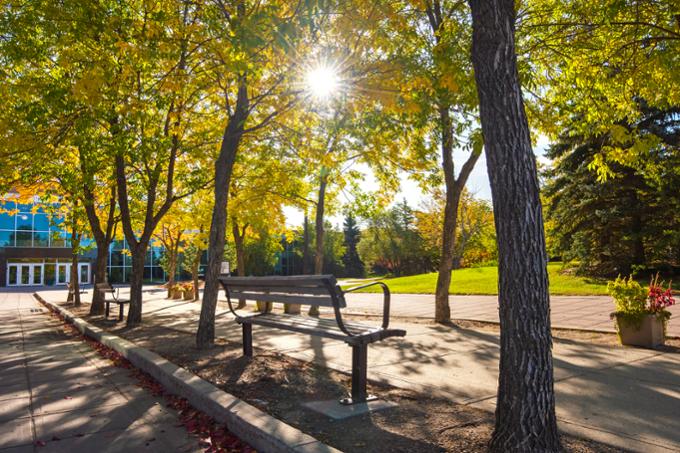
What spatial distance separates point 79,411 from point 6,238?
5559 cm

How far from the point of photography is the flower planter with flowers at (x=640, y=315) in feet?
24.2

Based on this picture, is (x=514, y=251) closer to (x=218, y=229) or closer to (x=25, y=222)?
(x=218, y=229)

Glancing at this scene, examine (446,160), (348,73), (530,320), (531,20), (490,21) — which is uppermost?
(531,20)

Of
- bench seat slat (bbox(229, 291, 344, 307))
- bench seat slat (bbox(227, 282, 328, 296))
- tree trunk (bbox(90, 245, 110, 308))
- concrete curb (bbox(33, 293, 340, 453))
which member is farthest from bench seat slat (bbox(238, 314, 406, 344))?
tree trunk (bbox(90, 245, 110, 308))

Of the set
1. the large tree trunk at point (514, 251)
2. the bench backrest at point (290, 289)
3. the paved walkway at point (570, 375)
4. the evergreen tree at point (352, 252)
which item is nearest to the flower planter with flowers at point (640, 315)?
the paved walkway at point (570, 375)

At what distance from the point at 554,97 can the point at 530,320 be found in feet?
27.0

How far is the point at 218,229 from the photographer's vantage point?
26.3 ft

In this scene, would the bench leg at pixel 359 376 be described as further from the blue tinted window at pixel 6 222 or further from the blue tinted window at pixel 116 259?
the blue tinted window at pixel 116 259

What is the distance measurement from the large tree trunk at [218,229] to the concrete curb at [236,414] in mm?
1222

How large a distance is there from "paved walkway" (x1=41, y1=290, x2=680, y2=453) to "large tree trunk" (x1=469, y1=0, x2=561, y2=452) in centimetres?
97

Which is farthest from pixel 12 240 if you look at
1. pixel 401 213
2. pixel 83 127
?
pixel 83 127

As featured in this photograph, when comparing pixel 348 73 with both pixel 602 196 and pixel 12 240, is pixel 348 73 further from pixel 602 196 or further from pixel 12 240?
pixel 12 240

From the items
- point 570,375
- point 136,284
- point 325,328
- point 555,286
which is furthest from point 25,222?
point 570,375

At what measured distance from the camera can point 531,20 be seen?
31.5ft
